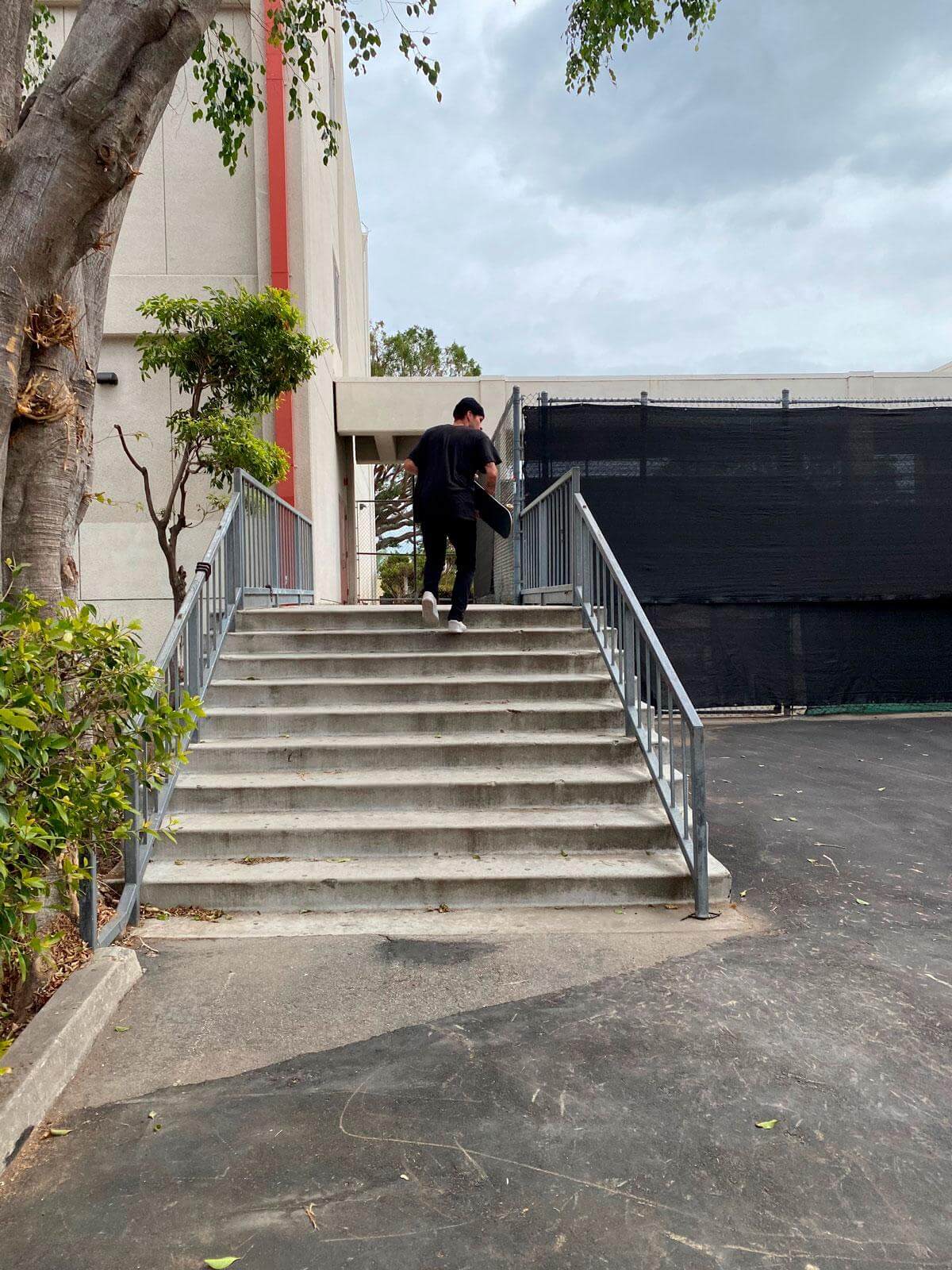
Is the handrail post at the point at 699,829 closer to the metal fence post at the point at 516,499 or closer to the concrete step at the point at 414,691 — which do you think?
the concrete step at the point at 414,691

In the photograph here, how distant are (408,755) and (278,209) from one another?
6902 mm

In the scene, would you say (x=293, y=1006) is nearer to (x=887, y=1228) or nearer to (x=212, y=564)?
(x=887, y=1228)

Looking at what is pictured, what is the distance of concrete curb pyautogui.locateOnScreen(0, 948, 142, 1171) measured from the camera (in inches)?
84.9

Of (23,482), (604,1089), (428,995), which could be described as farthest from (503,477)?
(604,1089)

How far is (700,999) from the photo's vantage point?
2.91m

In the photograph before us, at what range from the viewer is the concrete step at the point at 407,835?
160 inches

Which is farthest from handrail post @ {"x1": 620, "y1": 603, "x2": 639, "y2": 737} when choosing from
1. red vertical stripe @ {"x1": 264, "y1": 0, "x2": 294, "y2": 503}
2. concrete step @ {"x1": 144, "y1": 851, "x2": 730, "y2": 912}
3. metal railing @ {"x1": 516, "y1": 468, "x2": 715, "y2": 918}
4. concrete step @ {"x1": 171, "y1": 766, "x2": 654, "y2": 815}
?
red vertical stripe @ {"x1": 264, "y1": 0, "x2": 294, "y2": 503}

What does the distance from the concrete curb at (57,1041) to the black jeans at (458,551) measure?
3.28m

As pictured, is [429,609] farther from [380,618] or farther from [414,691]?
[414,691]

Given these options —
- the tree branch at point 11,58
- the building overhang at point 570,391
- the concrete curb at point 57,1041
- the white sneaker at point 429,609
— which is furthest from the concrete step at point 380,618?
the building overhang at point 570,391

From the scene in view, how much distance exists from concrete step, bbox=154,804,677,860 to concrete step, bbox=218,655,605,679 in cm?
142

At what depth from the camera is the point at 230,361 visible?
707 centimetres

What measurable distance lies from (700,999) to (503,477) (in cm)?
648

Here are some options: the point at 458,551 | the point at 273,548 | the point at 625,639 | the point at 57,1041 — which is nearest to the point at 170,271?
the point at 273,548
